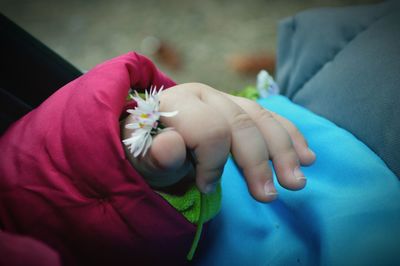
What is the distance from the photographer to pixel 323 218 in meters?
0.40

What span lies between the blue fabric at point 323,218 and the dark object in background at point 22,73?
1.17 feet

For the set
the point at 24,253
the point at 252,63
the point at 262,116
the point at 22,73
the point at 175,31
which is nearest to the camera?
the point at 24,253

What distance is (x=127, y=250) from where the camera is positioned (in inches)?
14.2

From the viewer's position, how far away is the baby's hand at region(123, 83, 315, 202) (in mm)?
316

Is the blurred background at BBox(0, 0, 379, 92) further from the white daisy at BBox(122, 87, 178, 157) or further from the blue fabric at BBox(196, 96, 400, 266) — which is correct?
the white daisy at BBox(122, 87, 178, 157)

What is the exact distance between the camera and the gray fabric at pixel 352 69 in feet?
1.51

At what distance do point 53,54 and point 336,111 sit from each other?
0.51 m

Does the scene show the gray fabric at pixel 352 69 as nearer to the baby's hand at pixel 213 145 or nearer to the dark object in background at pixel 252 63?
the baby's hand at pixel 213 145

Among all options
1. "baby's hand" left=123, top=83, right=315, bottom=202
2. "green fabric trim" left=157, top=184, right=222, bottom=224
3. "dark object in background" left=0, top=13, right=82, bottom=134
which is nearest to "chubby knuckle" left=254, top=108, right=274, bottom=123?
"baby's hand" left=123, top=83, right=315, bottom=202

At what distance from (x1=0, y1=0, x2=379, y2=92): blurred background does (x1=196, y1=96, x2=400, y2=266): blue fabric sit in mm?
739

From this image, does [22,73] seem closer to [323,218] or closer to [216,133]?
[216,133]

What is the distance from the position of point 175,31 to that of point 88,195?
3.89 ft

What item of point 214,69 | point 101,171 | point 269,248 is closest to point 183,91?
point 101,171

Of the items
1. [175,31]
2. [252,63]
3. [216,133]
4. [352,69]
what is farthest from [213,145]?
[175,31]
